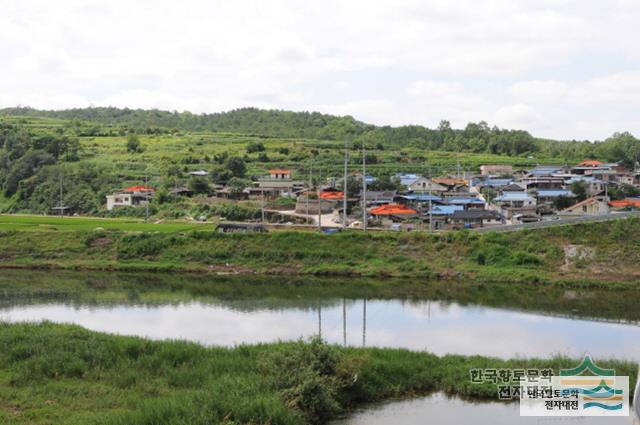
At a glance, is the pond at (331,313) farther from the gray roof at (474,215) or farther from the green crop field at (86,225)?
the gray roof at (474,215)

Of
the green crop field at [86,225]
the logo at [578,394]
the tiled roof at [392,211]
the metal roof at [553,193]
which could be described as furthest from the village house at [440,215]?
the logo at [578,394]

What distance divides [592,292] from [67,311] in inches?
735

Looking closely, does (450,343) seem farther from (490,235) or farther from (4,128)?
(4,128)

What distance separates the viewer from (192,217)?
41.2m

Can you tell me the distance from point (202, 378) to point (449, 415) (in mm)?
4492

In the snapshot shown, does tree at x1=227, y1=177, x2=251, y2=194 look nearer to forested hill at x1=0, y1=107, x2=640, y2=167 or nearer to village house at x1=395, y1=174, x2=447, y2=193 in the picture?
village house at x1=395, y1=174, x2=447, y2=193

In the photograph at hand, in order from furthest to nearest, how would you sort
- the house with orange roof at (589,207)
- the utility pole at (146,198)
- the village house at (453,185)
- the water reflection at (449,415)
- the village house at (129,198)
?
the village house at (453,185)
the village house at (129,198)
the utility pole at (146,198)
the house with orange roof at (589,207)
the water reflection at (449,415)

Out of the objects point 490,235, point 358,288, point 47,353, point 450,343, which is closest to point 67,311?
point 47,353

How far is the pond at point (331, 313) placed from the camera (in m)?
17.0

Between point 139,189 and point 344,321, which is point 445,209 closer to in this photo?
point 344,321

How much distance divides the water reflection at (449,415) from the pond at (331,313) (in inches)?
135

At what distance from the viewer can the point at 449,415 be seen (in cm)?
1148

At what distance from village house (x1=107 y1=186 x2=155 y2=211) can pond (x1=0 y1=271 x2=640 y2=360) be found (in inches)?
694

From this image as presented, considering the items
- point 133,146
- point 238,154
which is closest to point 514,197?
point 238,154
